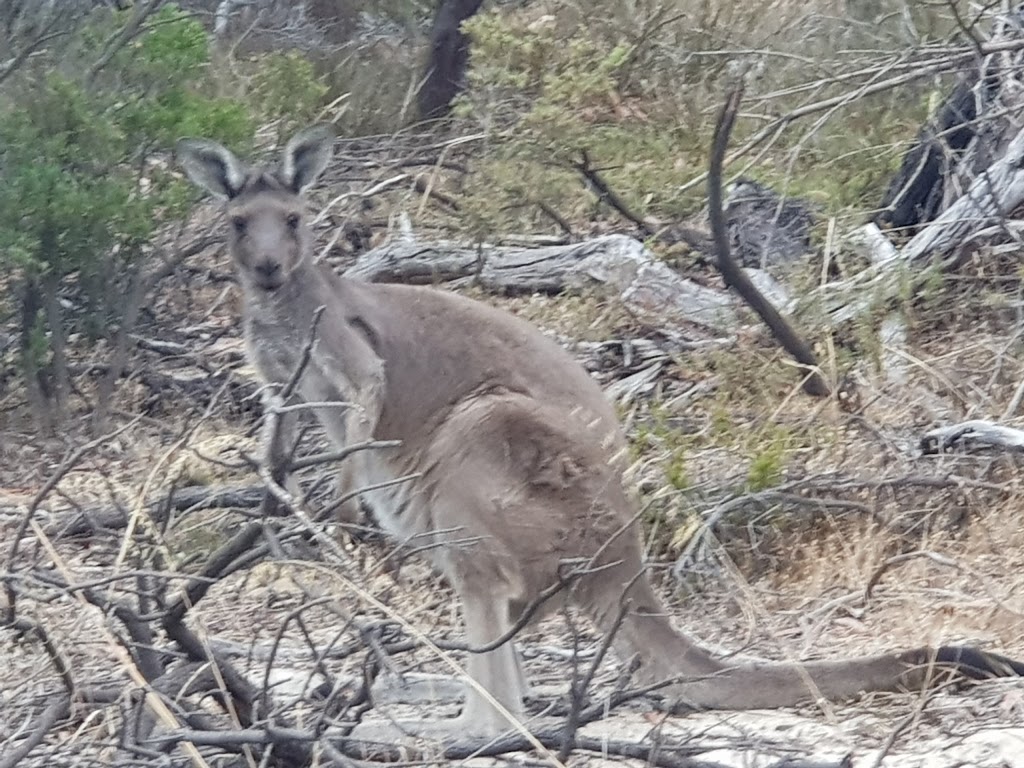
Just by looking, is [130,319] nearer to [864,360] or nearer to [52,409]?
[52,409]

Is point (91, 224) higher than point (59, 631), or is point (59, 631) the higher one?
point (91, 224)

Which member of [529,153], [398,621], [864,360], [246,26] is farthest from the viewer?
[246,26]

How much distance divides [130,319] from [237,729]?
3723mm

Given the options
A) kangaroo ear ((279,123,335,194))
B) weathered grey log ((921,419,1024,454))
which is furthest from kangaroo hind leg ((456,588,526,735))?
weathered grey log ((921,419,1024,454))

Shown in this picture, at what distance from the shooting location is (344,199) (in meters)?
7.43

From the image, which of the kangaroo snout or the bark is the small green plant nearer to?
the kangaroo snout

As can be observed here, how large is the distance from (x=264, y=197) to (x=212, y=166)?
0.19m

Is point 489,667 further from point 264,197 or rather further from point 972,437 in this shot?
point 972,437

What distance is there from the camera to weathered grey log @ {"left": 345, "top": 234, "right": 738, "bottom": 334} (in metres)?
6.35

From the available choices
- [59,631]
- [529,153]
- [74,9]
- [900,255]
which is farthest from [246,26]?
[59,631]

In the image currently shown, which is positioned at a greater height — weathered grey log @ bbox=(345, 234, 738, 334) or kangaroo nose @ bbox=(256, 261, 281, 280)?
kangaroo nose @ bbox=(256, 261, 281, 280)

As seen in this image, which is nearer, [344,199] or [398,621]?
[398,621]

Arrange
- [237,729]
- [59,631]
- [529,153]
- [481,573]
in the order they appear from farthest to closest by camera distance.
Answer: [529,153], [59,631], [481,573], [237,729]

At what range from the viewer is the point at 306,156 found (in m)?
4.86
